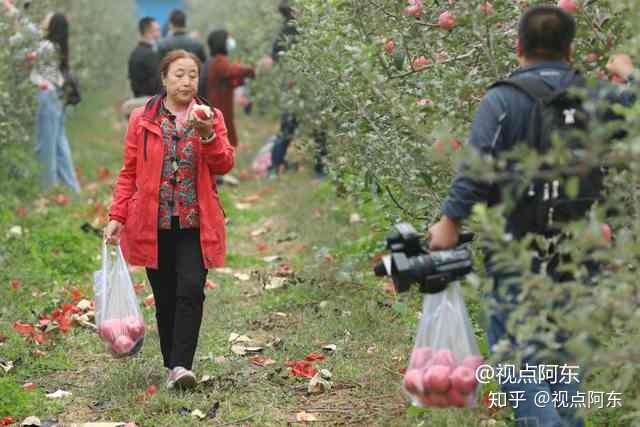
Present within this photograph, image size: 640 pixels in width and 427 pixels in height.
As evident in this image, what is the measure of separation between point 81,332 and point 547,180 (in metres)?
3.81

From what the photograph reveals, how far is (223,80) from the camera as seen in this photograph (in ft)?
40.7

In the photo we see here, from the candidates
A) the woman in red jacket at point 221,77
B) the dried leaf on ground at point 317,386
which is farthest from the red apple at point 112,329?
the woman in red jacket at point 221,77

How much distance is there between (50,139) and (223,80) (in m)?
2.07

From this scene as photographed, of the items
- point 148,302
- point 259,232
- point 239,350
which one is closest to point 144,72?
point 259,232

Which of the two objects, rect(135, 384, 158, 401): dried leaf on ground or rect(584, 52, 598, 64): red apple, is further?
rect(135, 384, 158, 401): dried leaf on ground

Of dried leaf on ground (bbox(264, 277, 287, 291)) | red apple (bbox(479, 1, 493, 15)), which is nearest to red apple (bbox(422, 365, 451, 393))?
red apple (bbox(479, 1, 493, 15))

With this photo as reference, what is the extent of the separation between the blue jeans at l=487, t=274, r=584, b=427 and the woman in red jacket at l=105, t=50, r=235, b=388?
1805 millimetres

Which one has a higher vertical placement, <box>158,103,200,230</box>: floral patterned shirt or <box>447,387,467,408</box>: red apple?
<box>158,103,200,230</box>: floral patterned shirt

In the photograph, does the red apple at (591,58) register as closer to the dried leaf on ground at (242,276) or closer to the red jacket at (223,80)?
the dried leaf on ground at (242,276)

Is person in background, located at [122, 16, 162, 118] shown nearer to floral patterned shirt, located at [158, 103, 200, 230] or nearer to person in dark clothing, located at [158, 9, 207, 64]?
person in dark clothing, located at [158, 9, 207, 64]

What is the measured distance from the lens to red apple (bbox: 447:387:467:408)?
3971 millimetres

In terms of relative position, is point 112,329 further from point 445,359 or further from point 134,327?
point 445,359

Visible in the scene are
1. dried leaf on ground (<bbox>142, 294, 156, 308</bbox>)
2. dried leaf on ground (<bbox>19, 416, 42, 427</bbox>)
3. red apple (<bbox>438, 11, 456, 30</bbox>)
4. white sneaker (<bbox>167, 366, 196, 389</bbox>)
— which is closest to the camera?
red apple (<bbox>438, 11, 456, 30</bbox>)

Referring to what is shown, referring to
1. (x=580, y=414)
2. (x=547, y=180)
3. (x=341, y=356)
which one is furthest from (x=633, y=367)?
(x=341, y=356)
